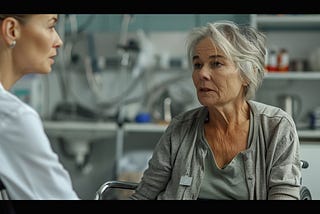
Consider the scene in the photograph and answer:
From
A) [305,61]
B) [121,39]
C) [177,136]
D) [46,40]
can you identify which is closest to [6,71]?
[46,40]

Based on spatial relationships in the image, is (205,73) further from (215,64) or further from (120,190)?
(120,190)

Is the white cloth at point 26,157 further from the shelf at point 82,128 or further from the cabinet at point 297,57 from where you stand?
the shelf at point 82,128

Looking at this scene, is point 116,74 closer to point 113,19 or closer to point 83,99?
point 83,99

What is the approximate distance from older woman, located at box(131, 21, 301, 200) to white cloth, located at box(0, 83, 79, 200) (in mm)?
290

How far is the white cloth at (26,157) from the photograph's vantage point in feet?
2.69

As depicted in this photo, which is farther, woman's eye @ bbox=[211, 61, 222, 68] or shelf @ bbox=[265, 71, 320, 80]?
shelf @ bbox=[265, 71, 320, 80]

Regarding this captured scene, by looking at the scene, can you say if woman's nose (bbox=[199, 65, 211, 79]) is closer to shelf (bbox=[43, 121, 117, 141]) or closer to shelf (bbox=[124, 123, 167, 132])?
shelf (bbox=[124, 123, 167, 132])

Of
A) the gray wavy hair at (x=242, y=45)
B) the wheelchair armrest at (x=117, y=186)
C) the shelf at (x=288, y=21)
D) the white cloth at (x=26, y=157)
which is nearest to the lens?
the white cloth at (x=26, y=157)

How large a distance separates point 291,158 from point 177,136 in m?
0.24

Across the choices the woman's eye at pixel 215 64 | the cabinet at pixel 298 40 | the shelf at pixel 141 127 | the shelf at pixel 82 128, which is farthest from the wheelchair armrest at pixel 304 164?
the shelf at pixel 82 128

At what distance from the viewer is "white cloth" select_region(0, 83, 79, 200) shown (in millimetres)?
819

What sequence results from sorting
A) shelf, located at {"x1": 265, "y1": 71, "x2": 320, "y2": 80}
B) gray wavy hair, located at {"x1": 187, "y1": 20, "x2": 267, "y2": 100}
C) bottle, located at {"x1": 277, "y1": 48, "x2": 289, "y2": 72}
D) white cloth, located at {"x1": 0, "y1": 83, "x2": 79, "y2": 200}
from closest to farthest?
white cloth, located at {"x1": 0, "y1": 83, "x2": 79, "y2": 200}, gray wavy hair, located at {"x1": 187, "y1": 20, "x2": 267, "y2": 100}, shelf, located at {"x1": 265, "y1": 71, "x2": 320, "y2": 80}, bottle, located at {"x1": 277, "y1": 48, "x2": 289, "y2": 72}

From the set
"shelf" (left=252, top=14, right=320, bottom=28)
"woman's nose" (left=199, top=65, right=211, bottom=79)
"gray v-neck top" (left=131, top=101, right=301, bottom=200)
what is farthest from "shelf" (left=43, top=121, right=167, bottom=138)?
"woman's nose" (left=199, top=65, right=211, bottom=79)

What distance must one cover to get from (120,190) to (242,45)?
49cm
